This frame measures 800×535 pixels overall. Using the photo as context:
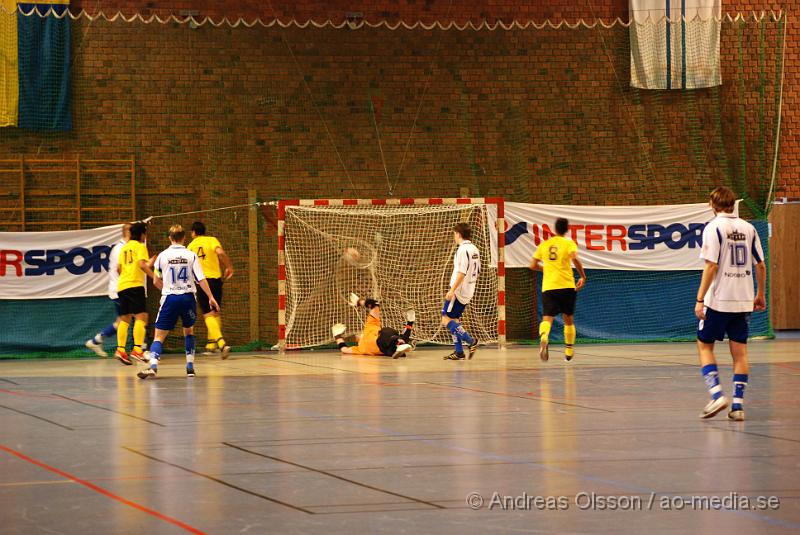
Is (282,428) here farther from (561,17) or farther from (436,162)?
(561,17)

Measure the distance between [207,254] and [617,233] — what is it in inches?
313

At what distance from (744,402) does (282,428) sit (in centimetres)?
490

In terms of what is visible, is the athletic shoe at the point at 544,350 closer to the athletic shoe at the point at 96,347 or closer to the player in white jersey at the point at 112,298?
the player in white jersey at the point at 112,298

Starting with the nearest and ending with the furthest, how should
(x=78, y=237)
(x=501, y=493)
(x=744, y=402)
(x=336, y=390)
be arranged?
1. (x=501, y=493)
2. (x=744, y=402)
3. (x=336, y=390)
4. (x=78, y=237)

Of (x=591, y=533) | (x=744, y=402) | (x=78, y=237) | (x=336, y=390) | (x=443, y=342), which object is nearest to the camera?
(x=591, y=533)

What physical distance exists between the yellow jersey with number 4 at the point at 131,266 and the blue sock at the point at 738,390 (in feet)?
33.0

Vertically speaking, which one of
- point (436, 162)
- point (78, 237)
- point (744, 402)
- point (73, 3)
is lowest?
point (744, 402)

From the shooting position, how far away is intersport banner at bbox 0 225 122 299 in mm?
18984

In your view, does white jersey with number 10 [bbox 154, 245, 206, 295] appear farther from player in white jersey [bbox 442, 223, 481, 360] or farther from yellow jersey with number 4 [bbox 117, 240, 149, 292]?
player in white jersey [bbox 442, 223, 481, 360]

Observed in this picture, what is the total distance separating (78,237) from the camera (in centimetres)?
1911

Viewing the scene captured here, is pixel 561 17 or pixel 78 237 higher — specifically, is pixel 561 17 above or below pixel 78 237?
above

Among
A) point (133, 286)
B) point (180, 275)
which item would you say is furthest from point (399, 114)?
point (180, 275)

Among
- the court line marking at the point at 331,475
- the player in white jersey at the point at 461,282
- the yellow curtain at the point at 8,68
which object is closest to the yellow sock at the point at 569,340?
the player in white jersey at the point at 461,282

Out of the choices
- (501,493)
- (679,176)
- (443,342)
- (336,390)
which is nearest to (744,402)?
(336,390)
